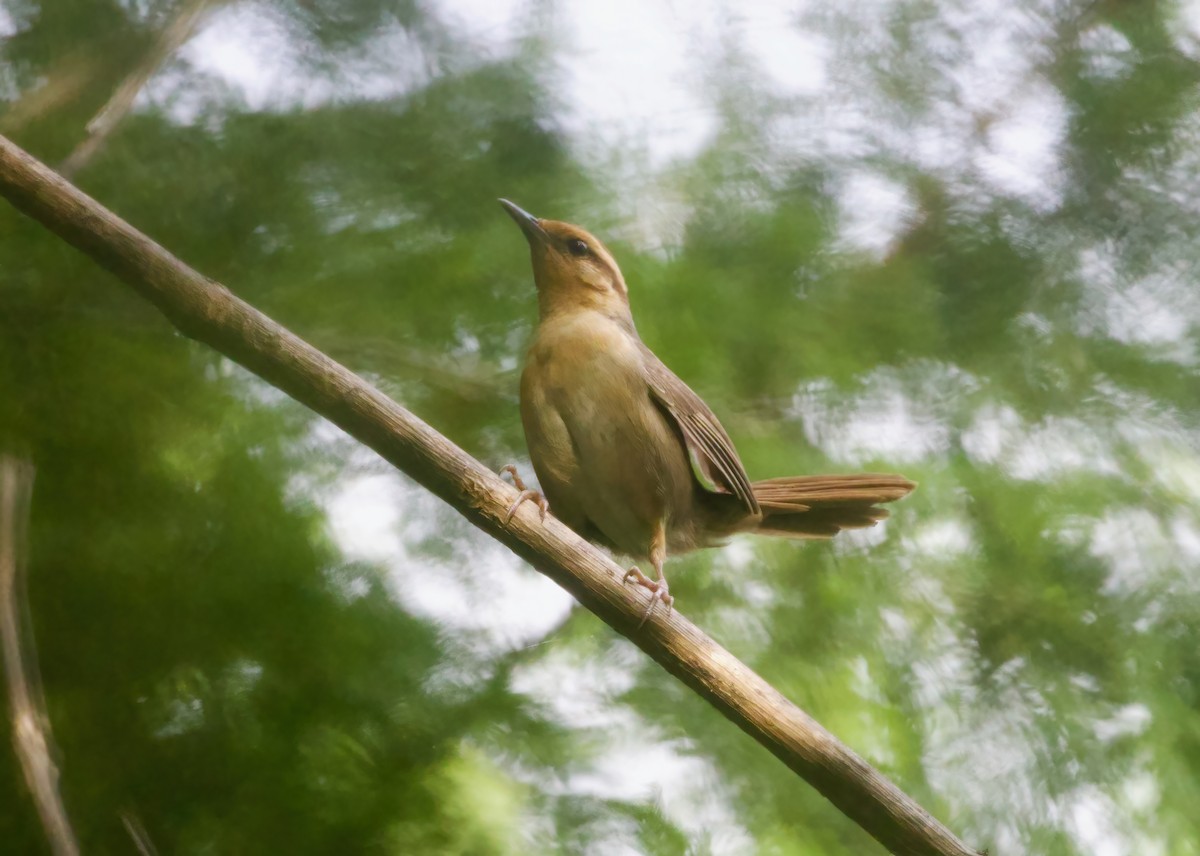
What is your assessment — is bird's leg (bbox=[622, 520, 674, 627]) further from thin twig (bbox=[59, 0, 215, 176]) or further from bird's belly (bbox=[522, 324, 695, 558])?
thin twig (bbox=[59, 0, 215, 176])

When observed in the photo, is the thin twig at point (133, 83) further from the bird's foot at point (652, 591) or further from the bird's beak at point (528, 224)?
the bird's foot at point (652, 591)

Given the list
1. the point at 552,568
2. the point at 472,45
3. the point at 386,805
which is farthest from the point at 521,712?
the point at 472,45

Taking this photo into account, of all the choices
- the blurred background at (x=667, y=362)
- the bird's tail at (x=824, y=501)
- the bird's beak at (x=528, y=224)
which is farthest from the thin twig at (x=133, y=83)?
the bird's tail at (x=824, y=501)

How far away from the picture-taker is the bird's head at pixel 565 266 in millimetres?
2768

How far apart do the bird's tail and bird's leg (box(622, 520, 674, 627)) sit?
26 centimetres

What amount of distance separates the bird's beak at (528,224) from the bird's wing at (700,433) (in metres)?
0.39

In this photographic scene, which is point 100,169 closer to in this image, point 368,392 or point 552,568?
point 368,392

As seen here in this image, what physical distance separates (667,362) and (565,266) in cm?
40

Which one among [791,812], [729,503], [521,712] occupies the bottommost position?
[791,812]

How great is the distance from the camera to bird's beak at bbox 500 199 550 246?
8.89ft

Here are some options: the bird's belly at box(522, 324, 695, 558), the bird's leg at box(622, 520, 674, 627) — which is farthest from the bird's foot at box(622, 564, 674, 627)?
the bird's belly at box(522, 324, 695, 558)

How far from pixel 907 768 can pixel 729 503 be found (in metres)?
0.77

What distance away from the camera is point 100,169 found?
7.82ft

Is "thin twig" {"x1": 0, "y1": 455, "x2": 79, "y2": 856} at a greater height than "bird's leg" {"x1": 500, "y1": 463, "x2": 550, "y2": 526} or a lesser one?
lesser
